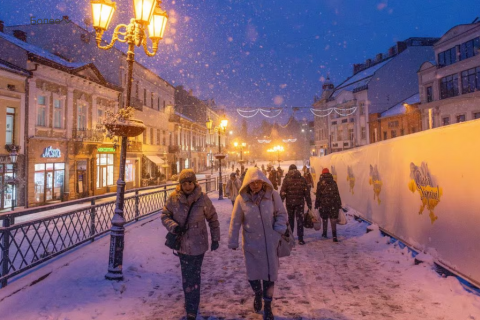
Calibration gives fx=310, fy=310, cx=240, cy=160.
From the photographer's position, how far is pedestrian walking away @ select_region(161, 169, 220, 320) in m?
3.87

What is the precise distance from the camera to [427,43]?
41156mm

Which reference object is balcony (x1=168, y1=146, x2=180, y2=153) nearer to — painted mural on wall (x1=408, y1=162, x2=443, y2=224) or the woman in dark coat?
the woman in dark coat

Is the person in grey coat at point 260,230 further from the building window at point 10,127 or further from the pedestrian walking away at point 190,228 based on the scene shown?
the building window at point 10,127

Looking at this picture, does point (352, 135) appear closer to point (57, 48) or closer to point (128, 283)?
point (57, 48)

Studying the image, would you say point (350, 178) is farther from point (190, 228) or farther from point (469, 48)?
point (469, 48)

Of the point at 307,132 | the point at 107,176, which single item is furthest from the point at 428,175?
the point at 307,132

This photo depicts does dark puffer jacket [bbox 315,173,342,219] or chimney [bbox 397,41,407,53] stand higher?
chimney [bbox 397,41,407,53]

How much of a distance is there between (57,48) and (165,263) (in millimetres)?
24966

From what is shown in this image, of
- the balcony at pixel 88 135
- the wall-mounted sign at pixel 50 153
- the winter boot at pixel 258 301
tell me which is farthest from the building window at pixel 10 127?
the winter boot at pixel 258 301

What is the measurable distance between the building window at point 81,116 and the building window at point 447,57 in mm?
30734

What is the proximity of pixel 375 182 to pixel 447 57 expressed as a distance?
26.3 meters

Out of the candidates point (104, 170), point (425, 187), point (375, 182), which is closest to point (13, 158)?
point (104, 170)

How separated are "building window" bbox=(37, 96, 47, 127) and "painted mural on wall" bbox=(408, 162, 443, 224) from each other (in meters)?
19.8

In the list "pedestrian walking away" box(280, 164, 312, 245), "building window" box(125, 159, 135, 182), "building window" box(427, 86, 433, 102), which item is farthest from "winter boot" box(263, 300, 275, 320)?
"building window" box(427, 86, 433, 102)
